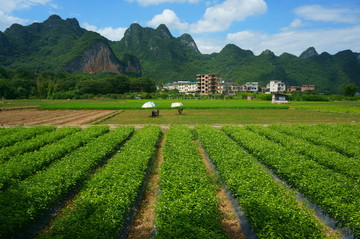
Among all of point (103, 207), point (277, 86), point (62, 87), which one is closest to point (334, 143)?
point (103, 207)

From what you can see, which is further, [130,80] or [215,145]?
[130,80]

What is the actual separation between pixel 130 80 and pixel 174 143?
396ft

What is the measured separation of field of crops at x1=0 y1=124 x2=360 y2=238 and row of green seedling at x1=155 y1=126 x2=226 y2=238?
1.3 inches

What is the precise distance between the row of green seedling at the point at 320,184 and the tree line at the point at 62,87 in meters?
105

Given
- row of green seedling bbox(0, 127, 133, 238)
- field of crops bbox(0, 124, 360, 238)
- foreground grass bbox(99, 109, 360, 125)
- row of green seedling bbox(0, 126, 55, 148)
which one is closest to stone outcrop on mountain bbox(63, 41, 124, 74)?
foreground grass bbox(99, 109, 360, 125)

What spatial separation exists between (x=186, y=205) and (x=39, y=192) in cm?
570

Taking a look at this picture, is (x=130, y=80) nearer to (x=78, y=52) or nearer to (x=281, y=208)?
(x=78, y=52)

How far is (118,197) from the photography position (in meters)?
7.54

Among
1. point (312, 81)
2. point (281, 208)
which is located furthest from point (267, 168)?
point (312, 81)

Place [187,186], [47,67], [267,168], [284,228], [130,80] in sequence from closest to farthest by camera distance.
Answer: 1. [284,228]
2. [187,186]
3. [267,168]
4. [130,80]
5. [47,67]

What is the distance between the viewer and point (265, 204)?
7.15m

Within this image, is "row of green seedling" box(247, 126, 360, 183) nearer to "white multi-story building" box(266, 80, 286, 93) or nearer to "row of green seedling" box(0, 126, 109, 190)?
"row of green seedling" box(0, 126, 109, 190)

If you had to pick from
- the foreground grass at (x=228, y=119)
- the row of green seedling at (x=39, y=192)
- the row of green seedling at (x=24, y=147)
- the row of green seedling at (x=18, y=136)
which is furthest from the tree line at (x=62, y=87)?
the row of green seedling at (x=39, y=192)

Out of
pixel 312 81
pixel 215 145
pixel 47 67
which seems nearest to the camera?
pixel 215 145
